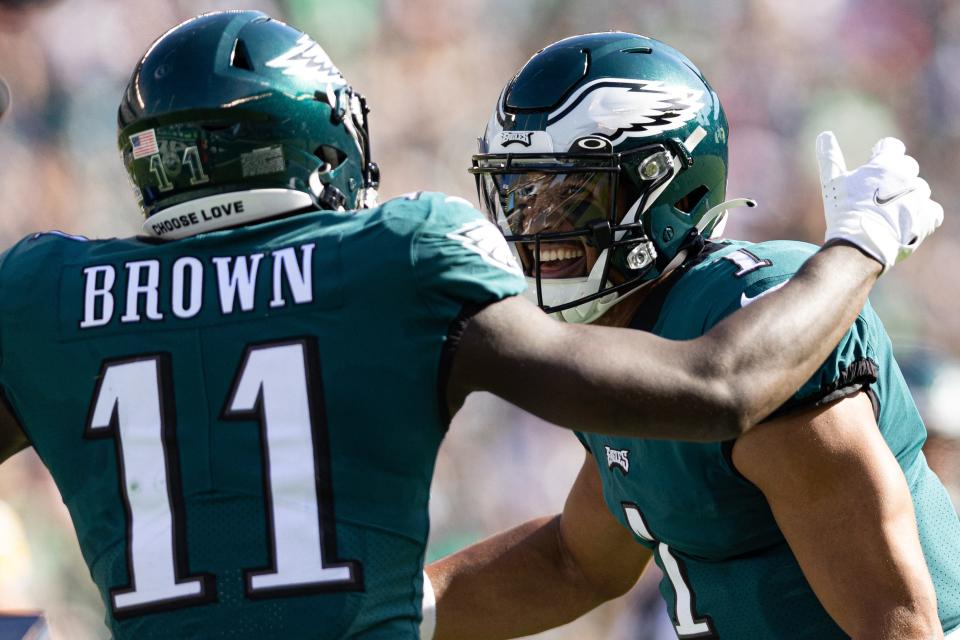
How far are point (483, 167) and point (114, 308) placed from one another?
1.31 m

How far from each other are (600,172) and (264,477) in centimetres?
136

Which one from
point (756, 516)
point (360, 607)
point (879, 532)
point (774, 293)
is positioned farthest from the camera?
point (756, 516)

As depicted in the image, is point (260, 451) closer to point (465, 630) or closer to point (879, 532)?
point (879, 532)

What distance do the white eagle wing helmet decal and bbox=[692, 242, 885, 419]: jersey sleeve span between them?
463 millimetres

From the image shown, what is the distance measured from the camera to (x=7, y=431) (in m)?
1.92

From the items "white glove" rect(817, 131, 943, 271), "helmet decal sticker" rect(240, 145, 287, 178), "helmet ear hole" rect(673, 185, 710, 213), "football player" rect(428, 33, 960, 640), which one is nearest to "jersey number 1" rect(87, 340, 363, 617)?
"helmet decal sticker" rect(240, 145, 287, 178)

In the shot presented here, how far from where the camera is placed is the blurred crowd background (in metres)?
5.85

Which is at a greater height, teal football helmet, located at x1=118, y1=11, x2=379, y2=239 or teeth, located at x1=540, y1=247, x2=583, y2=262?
teal football helmet, located at x1=118, y1=11, x2=379, y2=239

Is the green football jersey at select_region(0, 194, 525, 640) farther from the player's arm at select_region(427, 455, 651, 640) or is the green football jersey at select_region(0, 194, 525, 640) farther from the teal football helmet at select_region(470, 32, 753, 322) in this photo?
the player's arm at select_region(427, 455, 651, 640)

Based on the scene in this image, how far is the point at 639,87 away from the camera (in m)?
2.85

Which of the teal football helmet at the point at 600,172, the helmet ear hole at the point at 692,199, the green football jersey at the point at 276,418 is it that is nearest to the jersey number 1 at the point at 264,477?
the green football jersey at the point at 276,418

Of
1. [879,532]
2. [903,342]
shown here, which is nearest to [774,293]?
[879,532]

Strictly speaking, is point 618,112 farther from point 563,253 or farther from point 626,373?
point 626,373

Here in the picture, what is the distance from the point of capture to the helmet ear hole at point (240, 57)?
6.48ft
